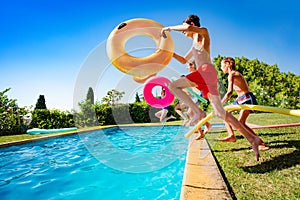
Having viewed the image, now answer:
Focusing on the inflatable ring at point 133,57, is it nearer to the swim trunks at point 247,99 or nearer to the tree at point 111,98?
the swim trunks at point 247,99

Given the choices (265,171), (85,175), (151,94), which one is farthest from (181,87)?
(85,175)

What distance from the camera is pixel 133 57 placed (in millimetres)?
3812

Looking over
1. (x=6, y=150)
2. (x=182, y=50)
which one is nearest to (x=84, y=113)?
(x=6, y=150)

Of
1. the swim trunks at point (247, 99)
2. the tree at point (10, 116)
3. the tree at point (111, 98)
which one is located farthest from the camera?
the tree at point (111, 98)

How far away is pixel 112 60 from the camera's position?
3.71m

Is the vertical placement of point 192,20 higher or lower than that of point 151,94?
higher

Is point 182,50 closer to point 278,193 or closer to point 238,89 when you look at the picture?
point 238,89

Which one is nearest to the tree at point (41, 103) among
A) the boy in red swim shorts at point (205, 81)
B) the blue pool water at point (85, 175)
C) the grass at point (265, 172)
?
the blue pool water at point (85, 175)

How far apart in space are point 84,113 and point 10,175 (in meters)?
10.0

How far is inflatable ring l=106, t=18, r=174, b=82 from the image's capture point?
369 centimetres

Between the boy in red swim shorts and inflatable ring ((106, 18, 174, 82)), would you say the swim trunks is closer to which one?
Result: the boy in red swim shorts

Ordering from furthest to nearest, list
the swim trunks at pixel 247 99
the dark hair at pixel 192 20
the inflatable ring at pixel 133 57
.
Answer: the swim trunks at pixel 247 99
the inflatable ring at pixel 133 57
the dark hair at pixel 192 20

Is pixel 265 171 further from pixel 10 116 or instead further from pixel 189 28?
pixel 10 116

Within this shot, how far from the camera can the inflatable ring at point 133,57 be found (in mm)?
3688
